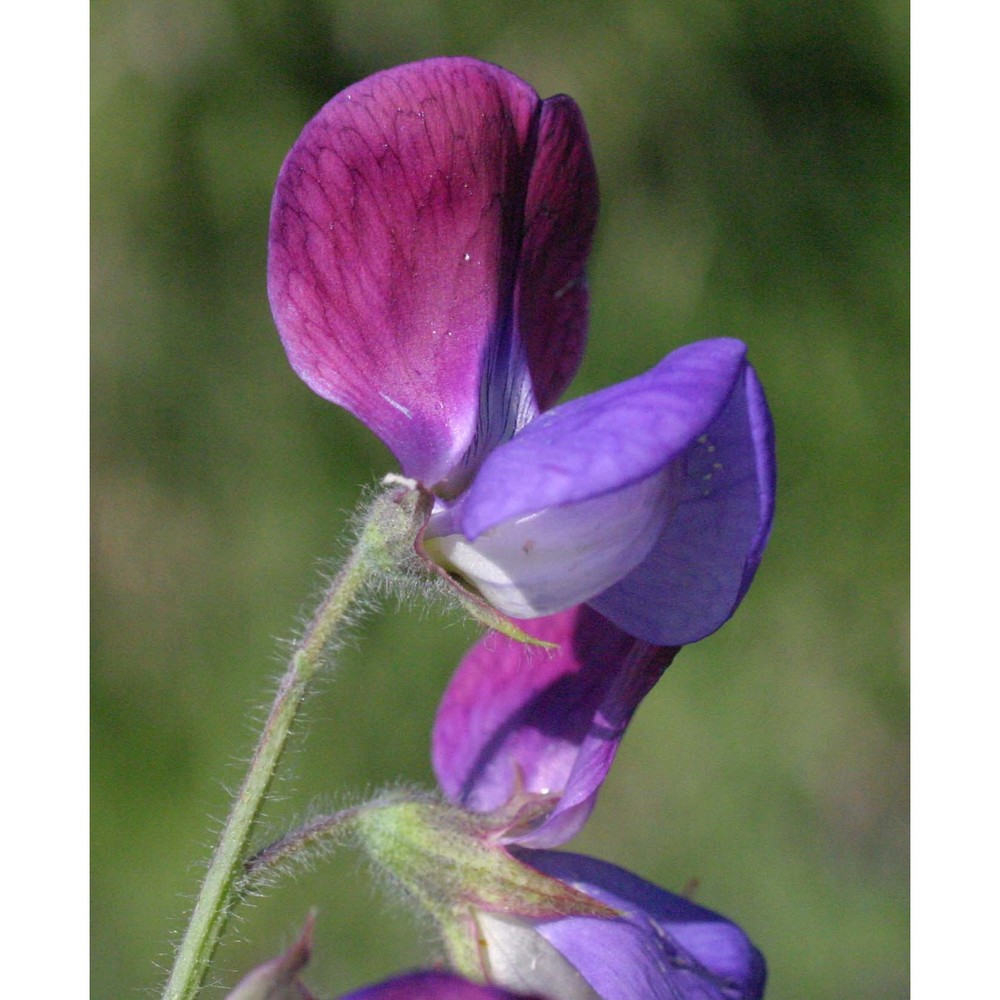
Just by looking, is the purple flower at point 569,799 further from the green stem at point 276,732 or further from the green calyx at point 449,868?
the green stem at point 276,732

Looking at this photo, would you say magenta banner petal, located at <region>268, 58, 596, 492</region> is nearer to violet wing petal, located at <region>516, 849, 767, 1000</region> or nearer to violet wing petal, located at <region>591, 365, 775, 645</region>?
violet wing petal, located at <region>591, 365, 775, 645</region>

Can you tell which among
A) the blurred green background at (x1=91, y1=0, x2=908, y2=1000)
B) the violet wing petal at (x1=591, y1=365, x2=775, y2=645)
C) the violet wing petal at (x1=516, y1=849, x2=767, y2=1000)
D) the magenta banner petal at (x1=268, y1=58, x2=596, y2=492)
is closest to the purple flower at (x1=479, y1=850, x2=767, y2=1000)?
the violet wing petal at (x1=516, y1=849, x2=767, y2=1000)

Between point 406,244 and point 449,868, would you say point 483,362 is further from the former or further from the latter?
point 449,868

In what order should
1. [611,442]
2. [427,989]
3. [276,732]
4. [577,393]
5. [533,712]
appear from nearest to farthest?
[427,989]
[611,442]
[276,732]
[533,712]
[577,393]

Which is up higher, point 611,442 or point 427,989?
point 611,442

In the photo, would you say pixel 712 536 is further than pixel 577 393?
No

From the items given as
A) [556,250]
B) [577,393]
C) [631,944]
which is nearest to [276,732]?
[631,944]

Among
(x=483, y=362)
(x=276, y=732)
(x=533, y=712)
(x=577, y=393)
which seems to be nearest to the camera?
(x=276, y=732)

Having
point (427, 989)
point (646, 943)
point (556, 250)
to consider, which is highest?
point (556, 250)
